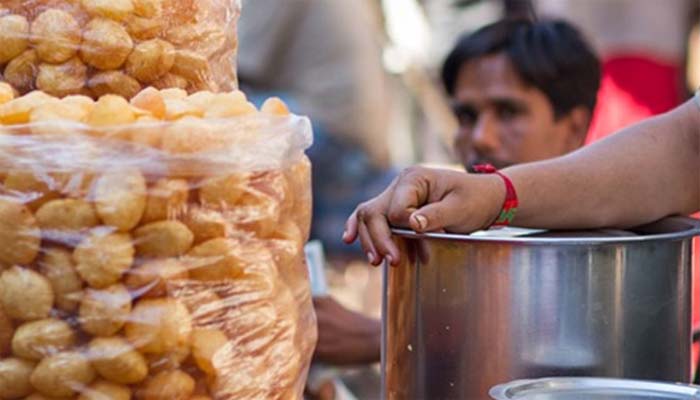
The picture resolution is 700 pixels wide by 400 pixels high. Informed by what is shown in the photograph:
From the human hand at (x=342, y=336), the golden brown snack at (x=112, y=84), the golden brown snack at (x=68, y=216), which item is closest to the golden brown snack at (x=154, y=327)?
the golden brown snack at (x=68, y=216)

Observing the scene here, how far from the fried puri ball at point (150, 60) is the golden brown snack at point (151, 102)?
0.13m

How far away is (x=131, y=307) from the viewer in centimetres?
130

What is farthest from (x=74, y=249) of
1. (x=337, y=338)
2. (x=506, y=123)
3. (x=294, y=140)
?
(x=506, y=123)

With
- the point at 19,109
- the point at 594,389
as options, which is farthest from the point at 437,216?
the point at 19,109

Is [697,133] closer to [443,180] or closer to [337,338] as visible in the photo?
[443,180]

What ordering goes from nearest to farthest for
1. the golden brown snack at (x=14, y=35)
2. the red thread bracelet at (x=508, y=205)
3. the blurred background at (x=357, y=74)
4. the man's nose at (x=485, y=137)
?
the golden brown snack at (x=14, y=35), the red thread bracelet at (x=508, y=205), the man's nose at (x=485, y=137), the blurred background at (x=357, y=74)

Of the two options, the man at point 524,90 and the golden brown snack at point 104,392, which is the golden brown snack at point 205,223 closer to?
the golden brown snack at point 104,392

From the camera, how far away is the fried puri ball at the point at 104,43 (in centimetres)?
148

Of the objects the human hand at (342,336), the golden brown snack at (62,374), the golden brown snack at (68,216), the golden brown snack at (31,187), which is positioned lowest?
the human hand at (342,336)

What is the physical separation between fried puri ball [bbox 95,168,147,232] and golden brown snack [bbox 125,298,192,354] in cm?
Result: 9

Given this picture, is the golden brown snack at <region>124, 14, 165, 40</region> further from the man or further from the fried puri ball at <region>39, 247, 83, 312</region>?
the man

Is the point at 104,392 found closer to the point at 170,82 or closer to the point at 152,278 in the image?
the point at 152,278

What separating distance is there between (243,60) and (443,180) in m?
3.11

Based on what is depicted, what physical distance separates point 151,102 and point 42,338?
0.94 feet
